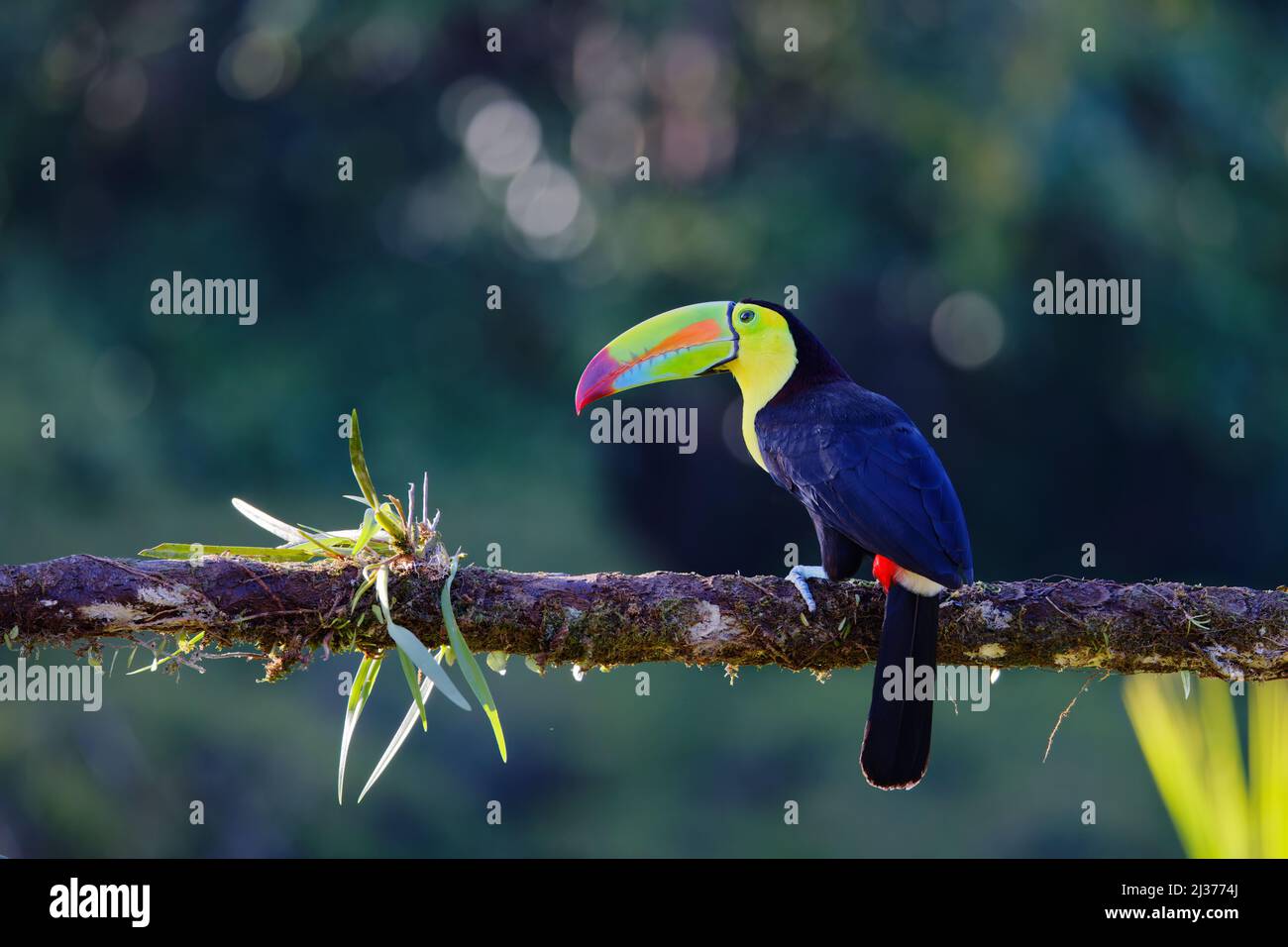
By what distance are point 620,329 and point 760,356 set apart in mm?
4961

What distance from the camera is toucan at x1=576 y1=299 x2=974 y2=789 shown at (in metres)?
3.21

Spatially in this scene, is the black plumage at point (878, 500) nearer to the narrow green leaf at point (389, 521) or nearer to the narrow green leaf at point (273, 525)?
the narrow green leaf at point (389, 521)

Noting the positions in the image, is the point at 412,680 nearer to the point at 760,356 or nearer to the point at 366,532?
the point at 366,532

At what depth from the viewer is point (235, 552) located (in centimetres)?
319

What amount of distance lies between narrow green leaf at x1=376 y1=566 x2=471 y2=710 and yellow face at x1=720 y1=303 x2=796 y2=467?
138 centimetres

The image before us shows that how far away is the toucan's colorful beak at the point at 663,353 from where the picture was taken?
13.6 feet

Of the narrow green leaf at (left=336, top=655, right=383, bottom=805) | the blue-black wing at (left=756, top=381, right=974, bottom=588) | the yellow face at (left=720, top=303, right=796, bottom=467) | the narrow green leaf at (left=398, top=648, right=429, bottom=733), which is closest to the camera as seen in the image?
the narrow green leaf at (left=398, top=648, right=429, bottom=733)

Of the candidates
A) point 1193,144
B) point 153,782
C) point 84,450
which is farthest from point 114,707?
point 1193,144

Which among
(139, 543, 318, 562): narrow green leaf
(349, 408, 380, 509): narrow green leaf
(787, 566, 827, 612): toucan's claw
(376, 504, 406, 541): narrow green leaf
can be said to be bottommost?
(787, 566, 827, 612): toucan's claw

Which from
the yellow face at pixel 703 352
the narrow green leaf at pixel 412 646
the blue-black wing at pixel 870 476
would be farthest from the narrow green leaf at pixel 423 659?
the yellow face at pixel 703 352

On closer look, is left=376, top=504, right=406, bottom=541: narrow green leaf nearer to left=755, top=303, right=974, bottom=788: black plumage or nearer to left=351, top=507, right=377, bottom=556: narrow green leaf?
left=351, top=507, right=377, bottom=556: narrow green leaf

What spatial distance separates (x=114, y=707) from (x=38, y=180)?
3929 millimetres

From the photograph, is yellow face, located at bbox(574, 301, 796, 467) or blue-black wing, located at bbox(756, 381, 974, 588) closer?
blue-black wing, located at bbox(756, 381, 974, 588)

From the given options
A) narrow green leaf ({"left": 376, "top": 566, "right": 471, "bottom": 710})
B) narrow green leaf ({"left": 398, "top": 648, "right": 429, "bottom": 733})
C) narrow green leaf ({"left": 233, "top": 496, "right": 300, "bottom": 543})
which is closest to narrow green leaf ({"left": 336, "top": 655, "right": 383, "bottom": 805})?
narrow green leaf ({"left": 398, "top": 648, "right": 429, "bottom": 733})
